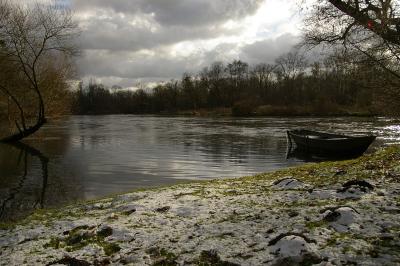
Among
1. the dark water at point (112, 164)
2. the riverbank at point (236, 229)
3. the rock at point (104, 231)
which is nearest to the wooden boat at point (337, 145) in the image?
the dark water at point (112, 164)

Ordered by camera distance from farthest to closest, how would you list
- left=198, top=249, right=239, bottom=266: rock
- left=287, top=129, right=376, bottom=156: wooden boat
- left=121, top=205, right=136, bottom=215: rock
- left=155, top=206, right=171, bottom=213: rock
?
left=287, top=129, right=376, bottom=156: wooden boat → left=121, top=205, right=136, bottom=215: rock → left=155, top=206, right=171, bottom=213: rock → left=198, top=249, right=239, bottom=266: rock

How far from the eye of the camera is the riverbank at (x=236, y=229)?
5891 mm

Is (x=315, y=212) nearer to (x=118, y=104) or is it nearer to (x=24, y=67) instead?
(x=24, y=67)

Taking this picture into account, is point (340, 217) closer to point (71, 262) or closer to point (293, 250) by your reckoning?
point (293, 250)

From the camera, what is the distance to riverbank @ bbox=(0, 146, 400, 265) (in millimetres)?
5891

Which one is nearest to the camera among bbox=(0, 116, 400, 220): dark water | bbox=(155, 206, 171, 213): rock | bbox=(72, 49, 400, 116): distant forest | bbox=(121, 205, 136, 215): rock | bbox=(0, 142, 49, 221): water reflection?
bbox=(155, 206, 171, 213): rock

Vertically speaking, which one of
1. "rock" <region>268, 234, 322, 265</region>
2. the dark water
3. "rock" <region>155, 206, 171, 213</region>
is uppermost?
"rock" <region>268, 234, 322, 265</region>

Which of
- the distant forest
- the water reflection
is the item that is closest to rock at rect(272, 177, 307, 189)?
the water reflection

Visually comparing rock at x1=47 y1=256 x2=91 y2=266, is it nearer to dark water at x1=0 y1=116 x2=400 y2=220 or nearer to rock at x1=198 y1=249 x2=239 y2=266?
rock at x1=198 y1=249 x2=239 y2=266

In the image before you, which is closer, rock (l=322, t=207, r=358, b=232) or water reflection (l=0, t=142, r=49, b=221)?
rock (l=322, t=207, r=358, b=232)

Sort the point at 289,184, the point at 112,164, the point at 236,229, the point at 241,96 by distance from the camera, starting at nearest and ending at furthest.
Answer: the point at 236,229, the point at 289,184, the point at 112,164, the point at 241,96

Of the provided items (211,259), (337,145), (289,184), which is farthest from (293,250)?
(337,145)

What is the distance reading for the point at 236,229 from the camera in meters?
7.00

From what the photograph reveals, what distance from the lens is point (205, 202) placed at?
9258mm
